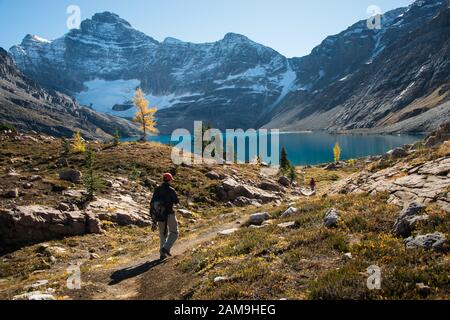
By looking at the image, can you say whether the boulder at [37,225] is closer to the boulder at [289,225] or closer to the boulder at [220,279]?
the boulder at [289,225]

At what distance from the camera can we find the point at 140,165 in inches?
1697

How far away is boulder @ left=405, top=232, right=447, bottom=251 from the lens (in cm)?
1013

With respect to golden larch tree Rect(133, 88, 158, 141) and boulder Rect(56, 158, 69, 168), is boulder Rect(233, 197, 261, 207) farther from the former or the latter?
golden larch tree Rect(133, 88, 158, 141)

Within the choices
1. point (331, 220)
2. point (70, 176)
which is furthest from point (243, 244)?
point (70, 176)

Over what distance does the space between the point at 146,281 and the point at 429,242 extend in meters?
8.96

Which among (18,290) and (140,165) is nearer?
(18,290)

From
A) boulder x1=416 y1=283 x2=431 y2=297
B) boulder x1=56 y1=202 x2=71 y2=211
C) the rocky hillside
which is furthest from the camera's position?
boulder x1=56 y1=202 x2=71 y2=211

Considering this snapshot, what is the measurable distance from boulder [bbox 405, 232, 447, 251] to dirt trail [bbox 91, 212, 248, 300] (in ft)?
21.5

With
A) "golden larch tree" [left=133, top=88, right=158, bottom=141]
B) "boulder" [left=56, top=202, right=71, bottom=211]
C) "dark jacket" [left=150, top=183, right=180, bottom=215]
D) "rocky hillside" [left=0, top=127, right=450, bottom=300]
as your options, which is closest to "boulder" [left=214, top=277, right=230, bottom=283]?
"rocky hillside" [left=0, top=127, right=450, bottom=300]

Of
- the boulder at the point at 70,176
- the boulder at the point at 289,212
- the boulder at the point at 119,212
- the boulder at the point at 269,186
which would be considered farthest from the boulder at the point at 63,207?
the boulder at the point at 269,186

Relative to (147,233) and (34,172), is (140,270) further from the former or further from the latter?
(34,172)

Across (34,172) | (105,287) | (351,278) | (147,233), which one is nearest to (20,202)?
(147,233)
